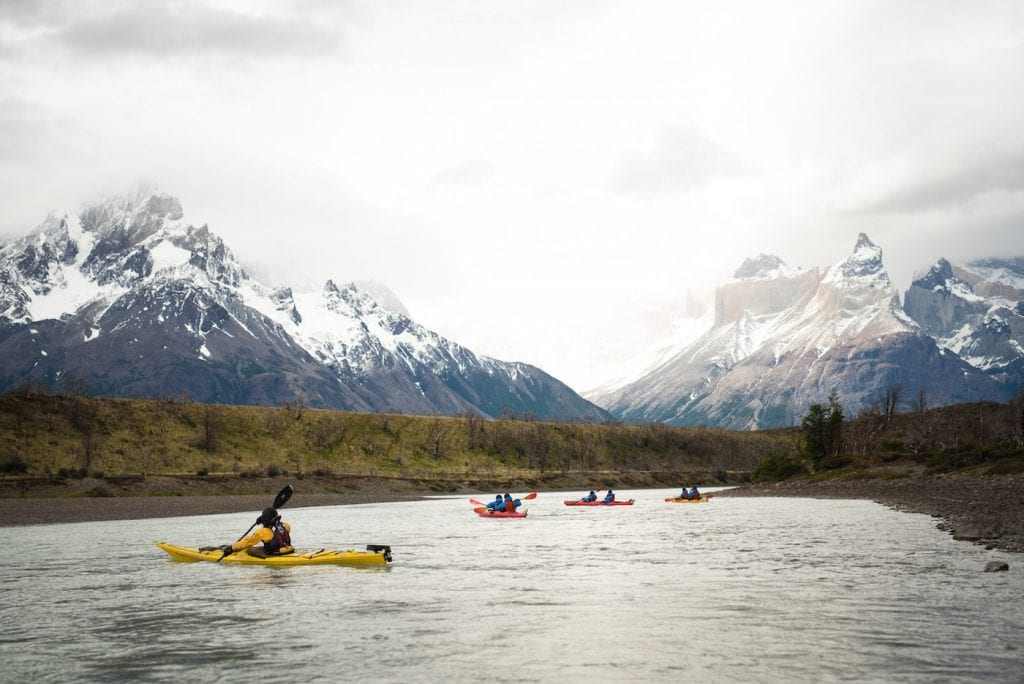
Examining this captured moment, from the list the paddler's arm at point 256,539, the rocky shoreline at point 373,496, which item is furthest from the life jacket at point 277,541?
the rocky shoreline at point 373,496

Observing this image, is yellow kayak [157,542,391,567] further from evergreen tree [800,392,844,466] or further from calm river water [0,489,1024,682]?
evergreen tree [800,392,844,466]

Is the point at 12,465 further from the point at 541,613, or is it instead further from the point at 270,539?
the point at 541,613

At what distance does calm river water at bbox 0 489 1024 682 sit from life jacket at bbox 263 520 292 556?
1.77 metres

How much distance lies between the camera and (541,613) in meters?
30.6

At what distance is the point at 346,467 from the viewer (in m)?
164

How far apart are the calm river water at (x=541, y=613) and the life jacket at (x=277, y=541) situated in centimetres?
177

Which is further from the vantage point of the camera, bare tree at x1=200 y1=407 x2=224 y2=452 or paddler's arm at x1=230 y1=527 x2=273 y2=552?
bare tree at x1=200 y1=407 x2=224 y2=452

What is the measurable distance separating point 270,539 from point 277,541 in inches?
18.9

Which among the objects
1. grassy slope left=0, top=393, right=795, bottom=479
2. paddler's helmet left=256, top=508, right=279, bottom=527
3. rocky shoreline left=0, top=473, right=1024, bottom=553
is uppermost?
grassy slope left=0, top=393, right=795, bottom=479

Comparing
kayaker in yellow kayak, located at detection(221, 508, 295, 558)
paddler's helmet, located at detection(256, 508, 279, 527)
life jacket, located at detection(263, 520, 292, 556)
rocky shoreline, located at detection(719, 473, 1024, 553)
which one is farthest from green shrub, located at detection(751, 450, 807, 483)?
paddler's helmet, located at detection(256, 508, 279, 527)

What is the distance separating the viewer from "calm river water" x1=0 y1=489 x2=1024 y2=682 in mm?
22562

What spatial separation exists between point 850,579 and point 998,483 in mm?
58212

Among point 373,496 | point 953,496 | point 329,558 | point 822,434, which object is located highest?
point 822,434

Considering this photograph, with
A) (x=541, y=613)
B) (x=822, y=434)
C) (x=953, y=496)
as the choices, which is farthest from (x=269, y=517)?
(x=822, y=434)
